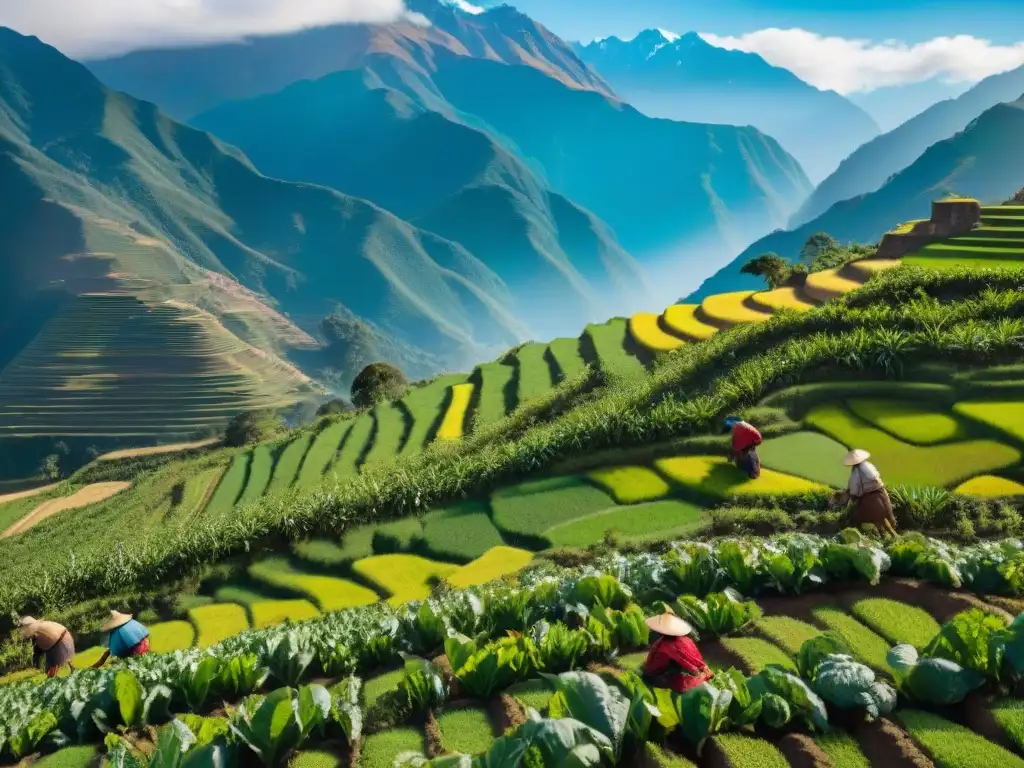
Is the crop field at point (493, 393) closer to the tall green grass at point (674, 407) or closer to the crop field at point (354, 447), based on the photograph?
the crop field at point (354, 447)

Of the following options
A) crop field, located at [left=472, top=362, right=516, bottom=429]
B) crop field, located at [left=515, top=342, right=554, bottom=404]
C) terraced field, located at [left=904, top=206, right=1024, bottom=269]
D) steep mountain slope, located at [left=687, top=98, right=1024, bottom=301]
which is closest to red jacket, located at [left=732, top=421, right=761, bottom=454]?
crop field, located at [left=472, top=362, right=516, bottom=429]

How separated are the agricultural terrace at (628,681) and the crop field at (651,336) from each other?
58.5 ft

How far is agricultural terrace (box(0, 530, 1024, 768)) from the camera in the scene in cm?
382

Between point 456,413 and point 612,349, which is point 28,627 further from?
point 612,349

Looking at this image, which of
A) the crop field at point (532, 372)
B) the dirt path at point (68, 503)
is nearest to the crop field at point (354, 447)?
the crop field at point (532, 372)

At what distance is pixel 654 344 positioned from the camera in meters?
25.1

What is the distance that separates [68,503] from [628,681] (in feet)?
140

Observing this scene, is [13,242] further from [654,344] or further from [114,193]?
[654,344]

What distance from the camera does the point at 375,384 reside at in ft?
135

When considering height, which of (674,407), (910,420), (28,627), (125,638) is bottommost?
(28,627)

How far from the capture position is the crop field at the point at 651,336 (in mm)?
24438

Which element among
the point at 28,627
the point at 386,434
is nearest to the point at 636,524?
the point at 28,627

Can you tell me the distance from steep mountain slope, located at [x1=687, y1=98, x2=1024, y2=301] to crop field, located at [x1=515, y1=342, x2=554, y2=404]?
10849 centimetres

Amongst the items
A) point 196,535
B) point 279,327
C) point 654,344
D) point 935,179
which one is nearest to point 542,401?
point 654,344
